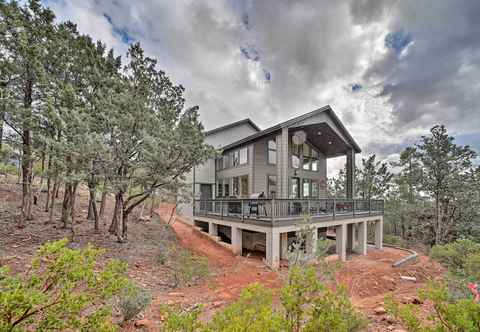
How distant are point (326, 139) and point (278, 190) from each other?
19.4 ft

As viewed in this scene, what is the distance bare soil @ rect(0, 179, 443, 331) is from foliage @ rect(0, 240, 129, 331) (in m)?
2.32

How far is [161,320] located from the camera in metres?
4.12

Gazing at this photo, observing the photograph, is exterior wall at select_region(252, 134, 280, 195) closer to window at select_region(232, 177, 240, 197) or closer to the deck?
window at select_region(232, 177, 240, 197)

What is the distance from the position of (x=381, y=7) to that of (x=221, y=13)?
7.11 meters

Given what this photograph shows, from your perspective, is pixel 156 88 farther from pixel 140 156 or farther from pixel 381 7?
pixel 381 7

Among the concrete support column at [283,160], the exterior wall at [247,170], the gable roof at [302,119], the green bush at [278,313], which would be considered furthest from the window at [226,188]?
the green bush at [278,313]

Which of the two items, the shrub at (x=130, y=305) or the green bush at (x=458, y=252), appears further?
the green bush at (x=458, y=252)

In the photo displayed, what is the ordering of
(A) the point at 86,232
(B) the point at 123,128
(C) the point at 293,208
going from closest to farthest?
(B) the point at 123,128, (A) the point at 86,232, (C) the point at 293,208

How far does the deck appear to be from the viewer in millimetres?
8305

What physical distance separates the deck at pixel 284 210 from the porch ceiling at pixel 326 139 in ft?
13.0

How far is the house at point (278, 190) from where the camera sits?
8898 mm

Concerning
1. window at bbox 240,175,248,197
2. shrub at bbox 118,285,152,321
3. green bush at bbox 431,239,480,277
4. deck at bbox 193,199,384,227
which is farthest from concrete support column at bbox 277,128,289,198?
shrub at bbox 118,285,152,321

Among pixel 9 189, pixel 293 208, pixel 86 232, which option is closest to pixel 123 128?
pixel 86 232

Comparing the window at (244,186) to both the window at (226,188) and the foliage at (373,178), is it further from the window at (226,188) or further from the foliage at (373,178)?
the foliage at (373,178)
